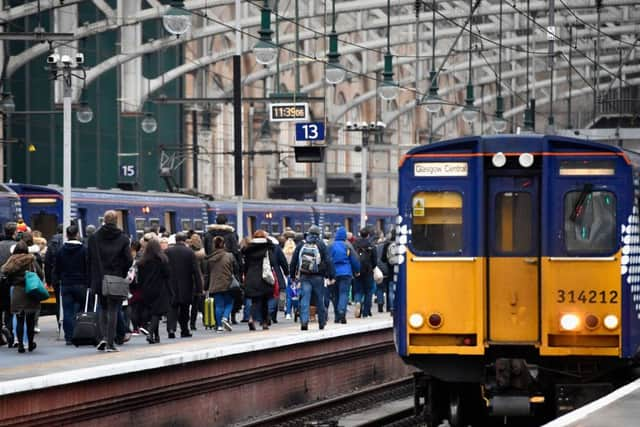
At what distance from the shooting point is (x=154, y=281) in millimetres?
24047

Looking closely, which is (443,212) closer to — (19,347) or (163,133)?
(19,347)

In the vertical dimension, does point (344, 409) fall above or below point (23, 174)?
below

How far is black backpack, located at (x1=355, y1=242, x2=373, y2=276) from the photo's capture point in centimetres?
3268

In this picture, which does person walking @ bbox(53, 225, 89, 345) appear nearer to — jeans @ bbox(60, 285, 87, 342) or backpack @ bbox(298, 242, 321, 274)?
jeans @ bbox(60, 285, 87, 342)

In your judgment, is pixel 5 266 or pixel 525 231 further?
pixel 5 266

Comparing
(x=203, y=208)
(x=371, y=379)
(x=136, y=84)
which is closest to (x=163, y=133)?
(x=136, y=84)

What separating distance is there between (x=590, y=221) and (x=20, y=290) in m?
8.92

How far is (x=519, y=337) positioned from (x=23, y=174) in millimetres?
41360

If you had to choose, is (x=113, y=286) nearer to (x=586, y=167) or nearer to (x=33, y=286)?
(x=33, y=286)

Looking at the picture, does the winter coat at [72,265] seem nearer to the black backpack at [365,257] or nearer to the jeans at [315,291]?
the jeans at [315,291]

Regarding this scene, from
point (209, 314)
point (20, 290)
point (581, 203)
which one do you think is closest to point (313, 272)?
point (209, 314)

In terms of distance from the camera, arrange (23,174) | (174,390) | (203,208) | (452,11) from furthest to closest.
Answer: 1. (452,11)
2. (23,174)
3. (203,208)
4. (174,390)

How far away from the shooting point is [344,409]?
23.1m

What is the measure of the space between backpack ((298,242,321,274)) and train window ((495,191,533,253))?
914cm
